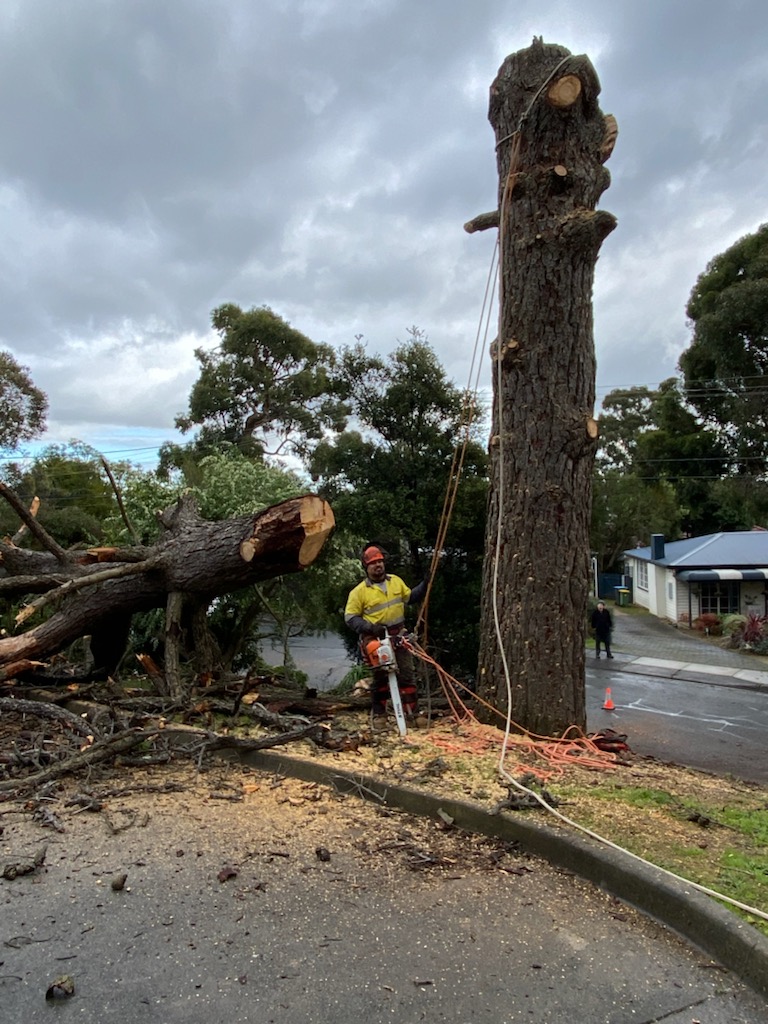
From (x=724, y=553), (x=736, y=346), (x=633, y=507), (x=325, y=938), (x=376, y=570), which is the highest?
(x=736, y=346)

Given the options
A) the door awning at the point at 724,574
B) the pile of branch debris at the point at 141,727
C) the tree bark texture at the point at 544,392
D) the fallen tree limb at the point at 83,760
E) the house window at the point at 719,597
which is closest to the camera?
the fallen tree limb at the point at 83,760

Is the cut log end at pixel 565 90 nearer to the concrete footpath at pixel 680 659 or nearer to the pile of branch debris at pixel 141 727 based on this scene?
the pile of branch debris at pixel 141 727

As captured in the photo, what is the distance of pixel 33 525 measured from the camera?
264 inches

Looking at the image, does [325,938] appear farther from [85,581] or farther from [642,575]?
[642,575]

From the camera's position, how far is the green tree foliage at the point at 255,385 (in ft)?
94.5

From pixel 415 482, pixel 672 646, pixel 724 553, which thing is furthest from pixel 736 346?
pixel 415 482

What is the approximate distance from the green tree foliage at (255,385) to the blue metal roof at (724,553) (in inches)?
542

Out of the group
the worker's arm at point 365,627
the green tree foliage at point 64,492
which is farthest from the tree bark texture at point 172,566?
the green tree foliage at point 64,492

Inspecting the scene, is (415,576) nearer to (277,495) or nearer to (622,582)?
(277,495)

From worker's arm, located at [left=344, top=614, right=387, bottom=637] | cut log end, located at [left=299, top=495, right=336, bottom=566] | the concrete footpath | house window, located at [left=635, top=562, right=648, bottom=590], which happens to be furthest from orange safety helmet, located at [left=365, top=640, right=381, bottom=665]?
house window, located at [left=635, top=562, right=648, bottom=590]

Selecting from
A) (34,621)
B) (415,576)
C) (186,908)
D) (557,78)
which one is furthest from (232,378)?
(186,908)

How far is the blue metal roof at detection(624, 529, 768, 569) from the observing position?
25984 mm

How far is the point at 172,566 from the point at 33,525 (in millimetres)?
1253

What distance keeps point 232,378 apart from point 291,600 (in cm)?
1931
